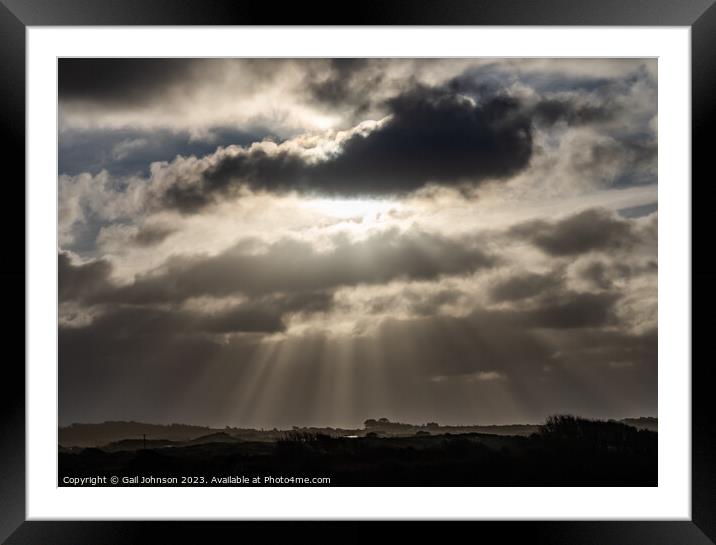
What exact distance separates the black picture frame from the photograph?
26 cm

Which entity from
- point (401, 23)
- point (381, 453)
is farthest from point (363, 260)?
point (401, 23)

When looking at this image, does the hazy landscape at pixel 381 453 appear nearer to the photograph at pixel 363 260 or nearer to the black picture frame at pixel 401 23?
the photograph at pixel 363 260

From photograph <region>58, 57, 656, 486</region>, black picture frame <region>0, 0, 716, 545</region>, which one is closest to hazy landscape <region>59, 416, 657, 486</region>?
photograph <region>58, 57, 656, 486</region>

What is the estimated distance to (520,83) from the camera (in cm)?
239

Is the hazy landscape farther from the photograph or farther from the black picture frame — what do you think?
the black picture frame

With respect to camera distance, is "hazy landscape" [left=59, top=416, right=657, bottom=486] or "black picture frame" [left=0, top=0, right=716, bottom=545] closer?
"black picture frame" [left=0, top=0, right=716, bottom=545]

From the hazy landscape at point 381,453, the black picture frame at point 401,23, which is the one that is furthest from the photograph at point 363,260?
the black picture frame at point 401,23

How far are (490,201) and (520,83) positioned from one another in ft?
1.50

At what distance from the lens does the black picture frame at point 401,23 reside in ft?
6.61

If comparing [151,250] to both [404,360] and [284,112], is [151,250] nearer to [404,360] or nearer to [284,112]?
[284,112]

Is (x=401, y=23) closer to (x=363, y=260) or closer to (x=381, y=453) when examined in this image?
(x=363, y=260)

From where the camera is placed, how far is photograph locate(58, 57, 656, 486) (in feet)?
7.69

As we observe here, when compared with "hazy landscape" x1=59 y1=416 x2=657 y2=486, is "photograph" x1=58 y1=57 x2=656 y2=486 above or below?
above

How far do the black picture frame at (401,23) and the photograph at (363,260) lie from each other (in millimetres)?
259
